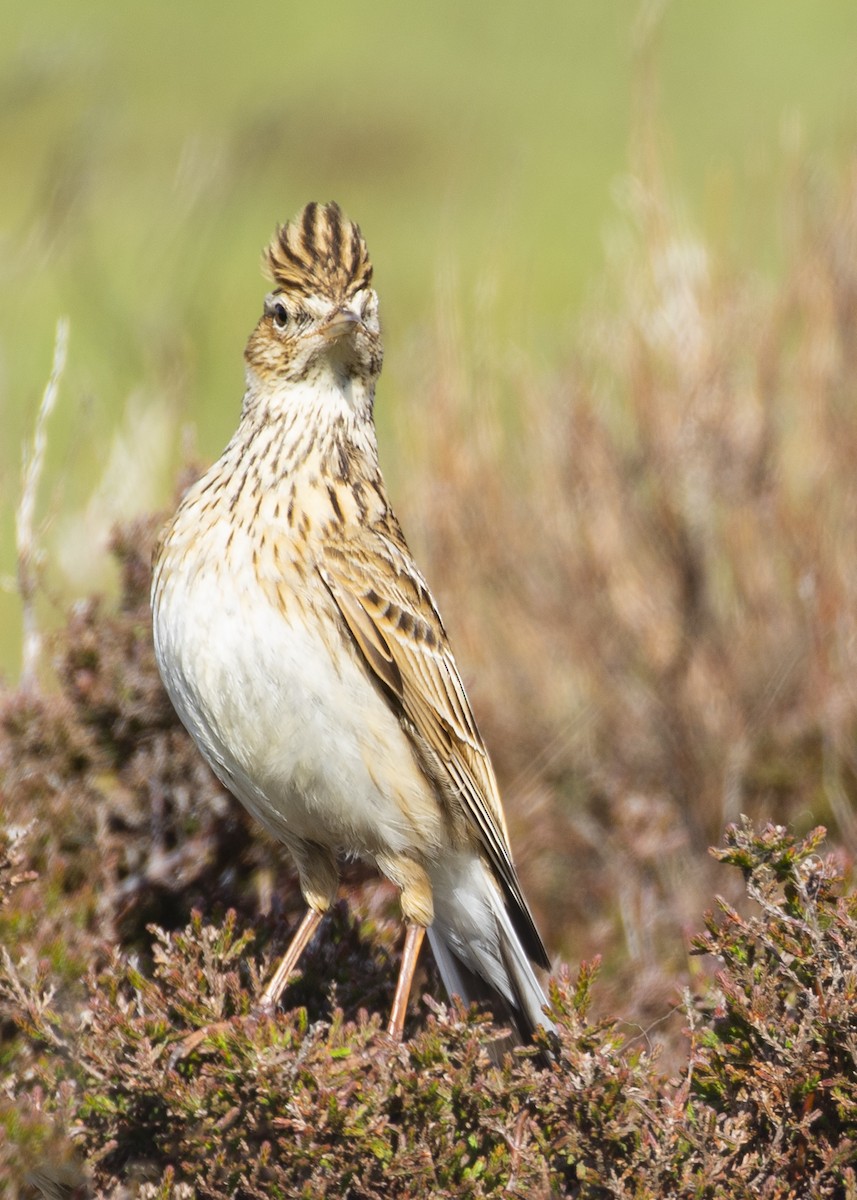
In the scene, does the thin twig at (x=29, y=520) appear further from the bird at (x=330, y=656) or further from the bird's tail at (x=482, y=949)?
the bird's tail at (x=482, y=949)

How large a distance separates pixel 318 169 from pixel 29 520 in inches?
759

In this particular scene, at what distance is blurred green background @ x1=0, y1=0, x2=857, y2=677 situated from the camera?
6145 mm

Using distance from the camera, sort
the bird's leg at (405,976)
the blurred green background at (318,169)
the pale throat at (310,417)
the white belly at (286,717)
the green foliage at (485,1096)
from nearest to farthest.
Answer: the green foliage at (485,1096) → the white belly at (286,717) → the bird's leg at (405,976) → the pale throat at (310,417) → the blurred green background at (318,169)

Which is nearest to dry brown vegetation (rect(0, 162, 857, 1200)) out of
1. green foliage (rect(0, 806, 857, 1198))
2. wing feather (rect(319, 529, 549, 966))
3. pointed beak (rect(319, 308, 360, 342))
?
green foliage (rect(0, 806, 857, 1198))

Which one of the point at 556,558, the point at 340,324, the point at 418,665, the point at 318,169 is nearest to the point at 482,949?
the point at 418,665

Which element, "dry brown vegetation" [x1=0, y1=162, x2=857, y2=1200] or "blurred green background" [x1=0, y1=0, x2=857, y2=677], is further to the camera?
"blurred green background" [x1=0, y1=0, x2=857, y2=677]

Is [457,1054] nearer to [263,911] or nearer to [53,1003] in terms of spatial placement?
[53,1003]

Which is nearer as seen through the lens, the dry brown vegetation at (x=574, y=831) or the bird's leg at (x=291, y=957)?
the dry brown vegetation at (x=574, y=831)

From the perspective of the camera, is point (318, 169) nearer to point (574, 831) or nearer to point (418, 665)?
point (574, 831)

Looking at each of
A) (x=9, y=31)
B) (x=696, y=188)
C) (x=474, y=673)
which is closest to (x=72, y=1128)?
(x=474, y=673)

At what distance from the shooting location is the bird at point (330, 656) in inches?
154

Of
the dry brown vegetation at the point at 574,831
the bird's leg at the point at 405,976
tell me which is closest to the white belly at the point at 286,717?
the bird's leg at the point at 405,976

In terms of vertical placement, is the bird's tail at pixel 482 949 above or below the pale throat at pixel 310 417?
below

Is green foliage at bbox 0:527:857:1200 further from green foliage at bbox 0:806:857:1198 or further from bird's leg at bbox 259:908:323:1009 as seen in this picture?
bird's leg at bbox 259:908:323:1009
